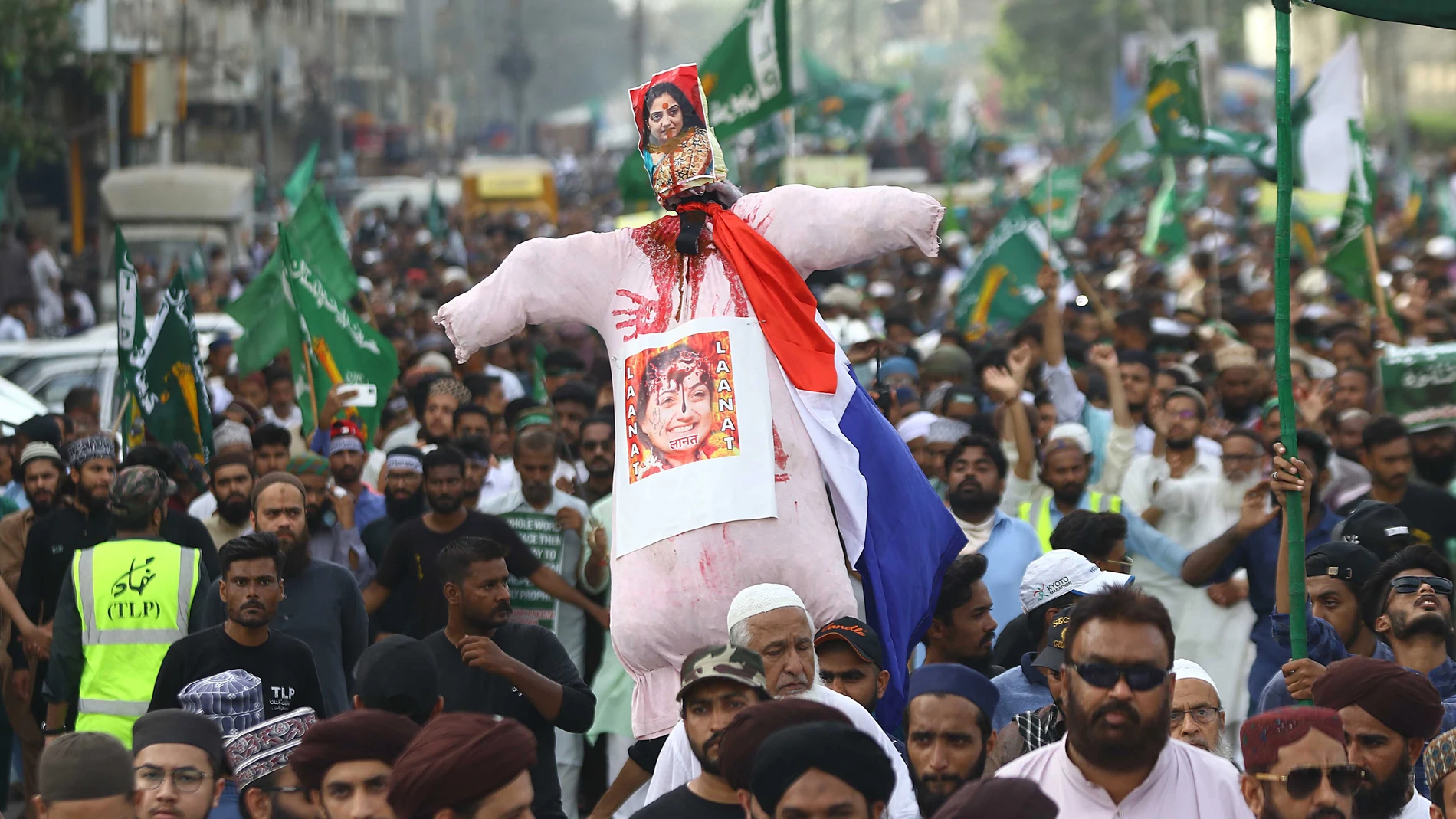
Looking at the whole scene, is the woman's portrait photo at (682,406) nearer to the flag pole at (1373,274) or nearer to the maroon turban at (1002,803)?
the maroon turban at (1002,803)

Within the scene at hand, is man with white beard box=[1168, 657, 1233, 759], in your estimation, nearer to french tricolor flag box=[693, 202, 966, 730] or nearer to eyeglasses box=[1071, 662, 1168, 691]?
french tricolor flag box=[693, 202, 966, 730]

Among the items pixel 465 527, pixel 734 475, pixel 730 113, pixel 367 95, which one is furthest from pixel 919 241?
pixel 367 95

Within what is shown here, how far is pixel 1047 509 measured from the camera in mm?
8852

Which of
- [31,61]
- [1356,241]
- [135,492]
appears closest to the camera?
[135,492]

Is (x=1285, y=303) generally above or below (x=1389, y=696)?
above

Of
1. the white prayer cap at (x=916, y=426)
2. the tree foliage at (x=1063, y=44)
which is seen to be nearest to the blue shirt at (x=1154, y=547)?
the white prayer cap at (x=916, y=426)

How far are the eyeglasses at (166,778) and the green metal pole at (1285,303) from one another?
8.86 ft

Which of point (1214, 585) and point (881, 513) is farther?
point (1214, 585)

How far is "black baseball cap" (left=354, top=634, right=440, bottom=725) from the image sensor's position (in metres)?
5.68

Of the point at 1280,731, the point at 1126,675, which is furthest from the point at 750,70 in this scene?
the point at 1126,675

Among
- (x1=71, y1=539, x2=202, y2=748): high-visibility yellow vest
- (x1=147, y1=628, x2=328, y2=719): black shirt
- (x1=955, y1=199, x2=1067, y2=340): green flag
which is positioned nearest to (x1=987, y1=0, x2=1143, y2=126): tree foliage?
(x1=955, y1=199, x2=1067, y2=340): green flag

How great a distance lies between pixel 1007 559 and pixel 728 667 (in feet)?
10.2

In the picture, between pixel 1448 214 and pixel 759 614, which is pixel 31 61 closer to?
pixel 1448 214

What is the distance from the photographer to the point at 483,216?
35.9 m
